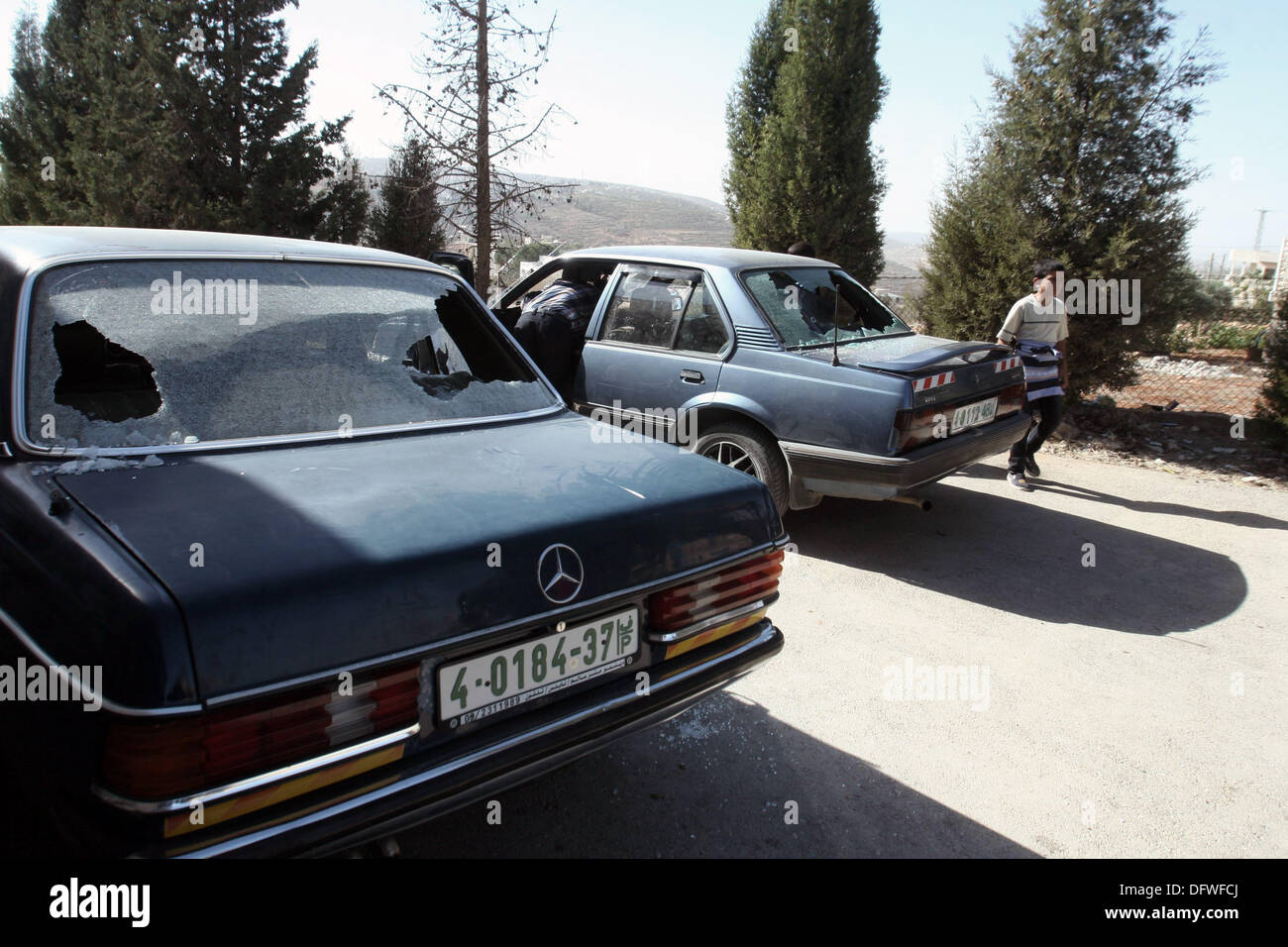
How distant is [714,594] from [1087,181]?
799 centimetres

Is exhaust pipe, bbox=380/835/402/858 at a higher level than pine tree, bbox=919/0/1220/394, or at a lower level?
lower

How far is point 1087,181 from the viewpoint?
8.27m

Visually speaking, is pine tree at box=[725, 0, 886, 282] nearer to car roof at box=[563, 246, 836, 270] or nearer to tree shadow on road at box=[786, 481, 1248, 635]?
car roof at box=[563, 246, 836, 270]

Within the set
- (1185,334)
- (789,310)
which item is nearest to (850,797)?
(789,310)

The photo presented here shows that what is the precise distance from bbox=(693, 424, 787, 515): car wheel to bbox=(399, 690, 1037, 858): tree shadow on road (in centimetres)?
201

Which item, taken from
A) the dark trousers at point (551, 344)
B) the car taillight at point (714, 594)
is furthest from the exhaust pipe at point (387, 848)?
the dark trousers at point (551, 344)

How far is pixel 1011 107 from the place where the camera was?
8.73 metres

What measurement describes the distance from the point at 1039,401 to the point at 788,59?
7.56 metres

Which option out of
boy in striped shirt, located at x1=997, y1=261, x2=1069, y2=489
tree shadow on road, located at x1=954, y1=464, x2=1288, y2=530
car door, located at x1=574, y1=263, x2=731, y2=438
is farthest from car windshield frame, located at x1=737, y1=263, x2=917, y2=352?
tree shadow on road, located at x1=954, y1=464, x2=1288, y2=530

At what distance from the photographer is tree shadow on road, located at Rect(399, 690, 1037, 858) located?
2461 millimetres

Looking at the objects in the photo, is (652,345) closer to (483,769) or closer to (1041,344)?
(1041,344)

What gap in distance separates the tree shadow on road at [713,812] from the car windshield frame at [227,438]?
43.9 inches

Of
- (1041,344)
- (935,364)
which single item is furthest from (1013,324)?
(935,364)

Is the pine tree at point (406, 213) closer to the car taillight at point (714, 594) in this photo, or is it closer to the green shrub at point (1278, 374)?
the green shrub at point (1278, 374)
